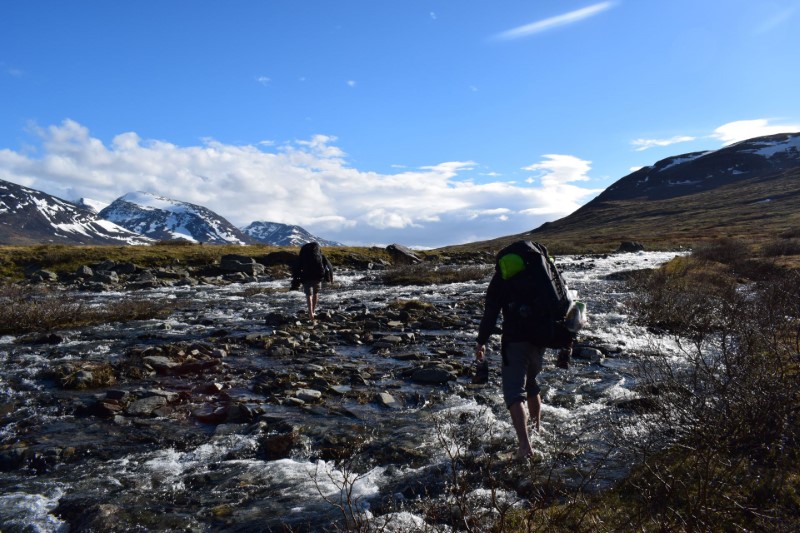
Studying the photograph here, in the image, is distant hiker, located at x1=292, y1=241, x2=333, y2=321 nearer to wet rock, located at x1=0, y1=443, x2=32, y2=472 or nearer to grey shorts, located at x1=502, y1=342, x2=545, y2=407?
wet rock, located at x1=0, y1=443, x2=32, y2=472

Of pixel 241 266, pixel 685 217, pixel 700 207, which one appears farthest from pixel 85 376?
pixel 700 207

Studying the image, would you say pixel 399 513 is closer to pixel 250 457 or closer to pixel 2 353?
pixel 250 457

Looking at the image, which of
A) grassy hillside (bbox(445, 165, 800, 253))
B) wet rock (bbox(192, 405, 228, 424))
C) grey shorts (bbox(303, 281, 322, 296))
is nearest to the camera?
wet rock (bbox(192, 405, 228, 424))

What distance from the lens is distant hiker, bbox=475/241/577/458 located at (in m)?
5.82

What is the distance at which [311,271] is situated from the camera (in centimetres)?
1647

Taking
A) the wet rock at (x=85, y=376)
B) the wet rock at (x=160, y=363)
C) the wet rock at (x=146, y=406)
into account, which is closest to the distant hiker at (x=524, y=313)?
the wet rock at (x=146, y=406)

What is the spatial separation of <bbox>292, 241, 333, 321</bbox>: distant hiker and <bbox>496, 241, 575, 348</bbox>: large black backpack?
10997 mm

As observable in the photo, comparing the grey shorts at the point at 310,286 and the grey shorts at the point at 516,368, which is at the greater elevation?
the grey shorts at the point at 310,286

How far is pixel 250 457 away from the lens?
6.46 m

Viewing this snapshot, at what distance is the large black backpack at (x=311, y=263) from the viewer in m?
16.5

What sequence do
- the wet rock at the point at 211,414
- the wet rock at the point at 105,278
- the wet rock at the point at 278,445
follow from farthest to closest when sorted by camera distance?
the wet rock at the point at 105,278 → the wet rock at the point at 211,414 → the wet rock at the point at 278,445

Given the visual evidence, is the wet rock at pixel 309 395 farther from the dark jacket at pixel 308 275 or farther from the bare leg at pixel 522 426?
the dark jacket at pixel 308 275

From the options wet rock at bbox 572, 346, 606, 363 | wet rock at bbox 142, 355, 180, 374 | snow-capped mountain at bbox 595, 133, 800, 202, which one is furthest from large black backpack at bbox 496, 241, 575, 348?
snow-capped mountain at bbox 595, 133, 800, 202

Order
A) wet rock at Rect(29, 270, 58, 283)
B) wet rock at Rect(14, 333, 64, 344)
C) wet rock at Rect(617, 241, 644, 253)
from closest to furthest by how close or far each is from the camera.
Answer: wet rock at Rect(14, 333, 64, 344)
wet rock at Rect(29, 270, 58, 283)
wet rock at Rect(617, 241, 644, 253)
